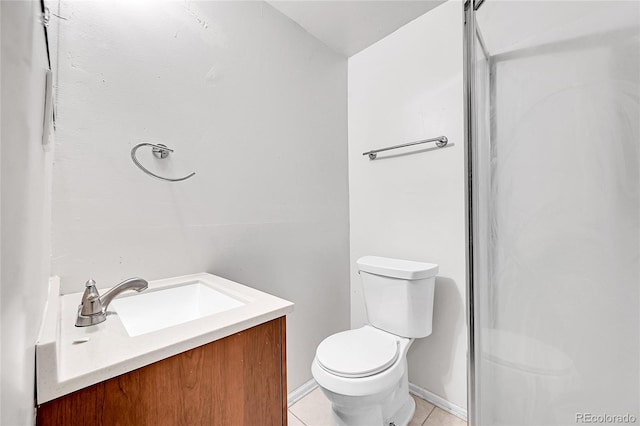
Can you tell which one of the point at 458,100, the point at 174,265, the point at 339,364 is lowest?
the point at 339,364

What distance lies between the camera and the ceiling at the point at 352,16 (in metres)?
1.49

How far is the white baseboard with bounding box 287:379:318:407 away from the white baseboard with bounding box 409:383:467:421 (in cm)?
58

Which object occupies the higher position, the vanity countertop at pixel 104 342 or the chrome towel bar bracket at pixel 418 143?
the chrome towel bar bracket at pixel 418 143

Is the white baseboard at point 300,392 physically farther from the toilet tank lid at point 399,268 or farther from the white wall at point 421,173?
the toilet tank lid at point 399,268

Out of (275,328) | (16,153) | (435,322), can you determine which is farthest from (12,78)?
(435,322)

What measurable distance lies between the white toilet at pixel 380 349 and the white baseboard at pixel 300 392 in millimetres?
342

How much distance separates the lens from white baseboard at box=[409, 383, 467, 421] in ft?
4.74

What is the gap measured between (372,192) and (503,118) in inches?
39.4

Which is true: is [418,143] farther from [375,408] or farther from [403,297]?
[375,408]

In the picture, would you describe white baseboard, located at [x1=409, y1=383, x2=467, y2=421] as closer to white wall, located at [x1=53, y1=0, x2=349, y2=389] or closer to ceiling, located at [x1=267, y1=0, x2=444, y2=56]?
white wall, located at [x1=53, y1=0, x2=349, y2=389]

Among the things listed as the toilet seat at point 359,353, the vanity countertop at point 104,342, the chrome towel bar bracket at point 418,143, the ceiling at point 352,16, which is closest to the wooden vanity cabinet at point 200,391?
the vanity countertop at point 104,342

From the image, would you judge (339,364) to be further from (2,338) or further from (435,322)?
(2,338)

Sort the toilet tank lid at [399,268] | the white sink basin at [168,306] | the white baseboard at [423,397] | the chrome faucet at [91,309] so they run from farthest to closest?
1. the white baseboard at [423,397]
2. the toilet tank lid at [399,268]
3. the white sink basin at [168,306]
4. the chrome faucet at [91,309]

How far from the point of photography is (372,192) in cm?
181
